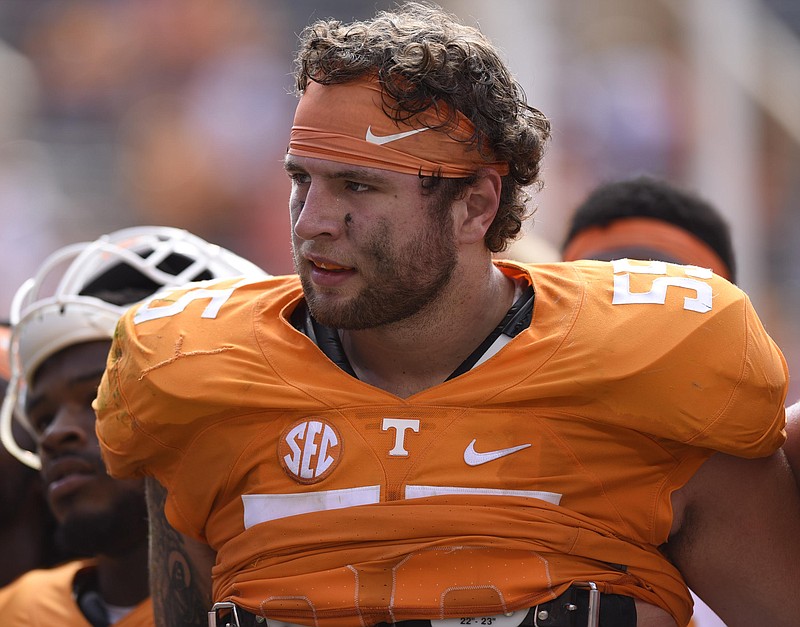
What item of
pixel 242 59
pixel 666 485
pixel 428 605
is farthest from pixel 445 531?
pixel 242 59

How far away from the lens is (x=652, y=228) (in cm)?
375

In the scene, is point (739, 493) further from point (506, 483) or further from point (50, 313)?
point (50, 313)

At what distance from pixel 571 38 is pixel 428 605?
722 cm

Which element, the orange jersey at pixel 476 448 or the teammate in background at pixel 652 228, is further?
the teammate in background at pixel 652 228

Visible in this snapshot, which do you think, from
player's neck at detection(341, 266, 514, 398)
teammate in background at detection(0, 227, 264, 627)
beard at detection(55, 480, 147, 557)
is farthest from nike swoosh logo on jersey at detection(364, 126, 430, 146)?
beard at detection(55, 480, 147, 557)

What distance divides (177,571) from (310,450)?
554 mm

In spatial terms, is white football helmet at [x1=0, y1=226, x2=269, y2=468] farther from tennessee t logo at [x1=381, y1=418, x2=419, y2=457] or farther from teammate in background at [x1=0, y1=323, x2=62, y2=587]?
tennessee t logo at [x1=381, y1=418, x2=419, y2=457]

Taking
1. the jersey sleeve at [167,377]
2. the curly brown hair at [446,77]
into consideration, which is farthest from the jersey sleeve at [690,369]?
the jersey sleeve at [167,377]

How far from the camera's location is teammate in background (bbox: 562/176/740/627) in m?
3.66

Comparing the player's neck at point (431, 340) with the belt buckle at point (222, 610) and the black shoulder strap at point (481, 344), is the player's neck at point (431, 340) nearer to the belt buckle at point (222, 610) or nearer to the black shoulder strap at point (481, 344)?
the black shoulder strap at point (481, 344)

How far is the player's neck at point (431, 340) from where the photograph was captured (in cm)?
244

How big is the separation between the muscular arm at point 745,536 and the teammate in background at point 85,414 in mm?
1460

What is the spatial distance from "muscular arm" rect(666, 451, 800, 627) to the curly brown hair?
667 mm

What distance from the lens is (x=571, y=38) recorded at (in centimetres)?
884
